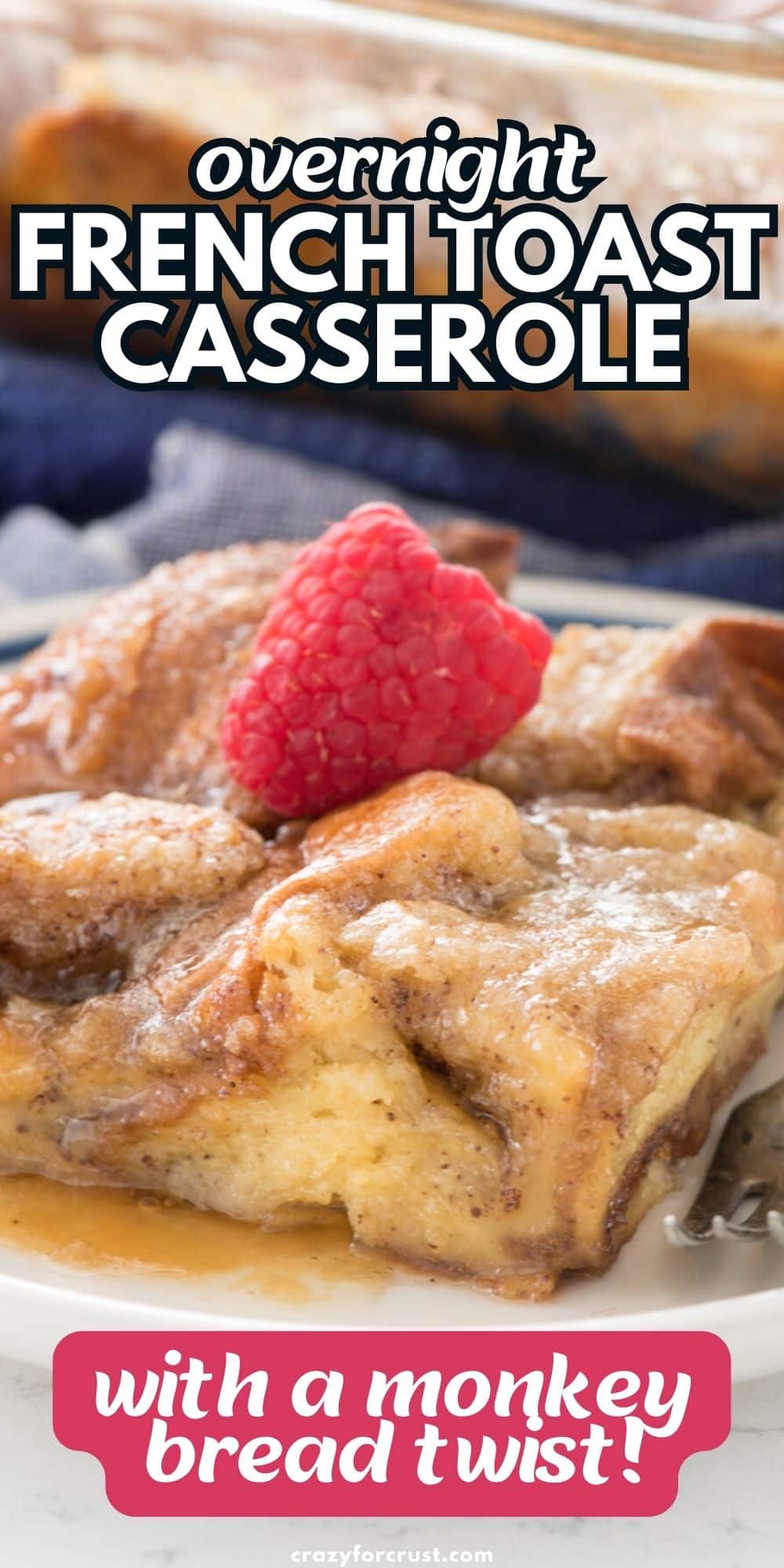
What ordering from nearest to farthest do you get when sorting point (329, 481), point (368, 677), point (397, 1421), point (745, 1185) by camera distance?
point (397, 1421)
point (745, 1185)
point (368, 677)
point (329, 481)

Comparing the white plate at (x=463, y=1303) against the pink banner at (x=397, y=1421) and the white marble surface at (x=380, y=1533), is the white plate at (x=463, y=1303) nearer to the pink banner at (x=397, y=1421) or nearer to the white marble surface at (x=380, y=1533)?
the pink banner at (x=397, y=1421)

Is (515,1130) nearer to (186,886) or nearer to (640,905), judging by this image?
(640,905)

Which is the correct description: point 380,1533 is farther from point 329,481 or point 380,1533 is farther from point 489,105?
point 489,105

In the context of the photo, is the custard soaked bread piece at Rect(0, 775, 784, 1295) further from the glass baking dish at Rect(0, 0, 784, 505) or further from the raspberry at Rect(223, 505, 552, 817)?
the glass baking dish at Rect(0, 0, 784, 505)

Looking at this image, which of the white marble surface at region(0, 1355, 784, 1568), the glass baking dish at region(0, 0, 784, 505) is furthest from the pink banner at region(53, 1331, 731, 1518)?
the glass baking dish at region(0, 0, 784, 505)

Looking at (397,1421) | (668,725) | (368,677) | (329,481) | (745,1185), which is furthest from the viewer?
(329,481)

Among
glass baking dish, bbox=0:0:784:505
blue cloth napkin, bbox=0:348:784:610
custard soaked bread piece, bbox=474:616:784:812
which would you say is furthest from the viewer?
blue cloth napkin, bbox=0:348:784:610

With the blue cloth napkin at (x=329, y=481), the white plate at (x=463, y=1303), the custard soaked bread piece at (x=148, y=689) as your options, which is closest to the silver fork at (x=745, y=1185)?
the white plate at (x=463, y=1303)

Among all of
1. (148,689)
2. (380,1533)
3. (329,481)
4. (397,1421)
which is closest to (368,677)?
(148,689)
